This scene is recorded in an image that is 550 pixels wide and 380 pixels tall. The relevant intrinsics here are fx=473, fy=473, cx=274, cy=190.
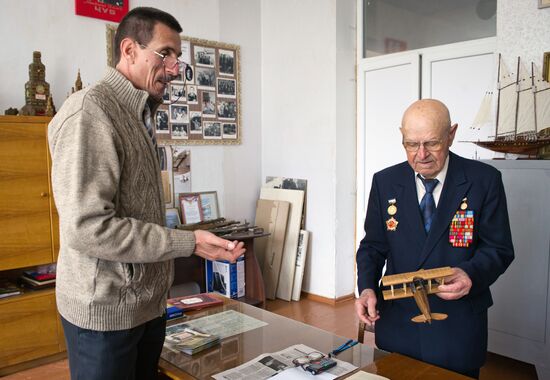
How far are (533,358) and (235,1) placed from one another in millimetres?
4004

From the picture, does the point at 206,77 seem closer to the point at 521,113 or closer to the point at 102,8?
the point at 102,8

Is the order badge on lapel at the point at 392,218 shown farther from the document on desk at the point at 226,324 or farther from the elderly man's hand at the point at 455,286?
the document on desk at the point at 226,324

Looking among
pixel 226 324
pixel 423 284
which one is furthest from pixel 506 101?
pixel 226 324

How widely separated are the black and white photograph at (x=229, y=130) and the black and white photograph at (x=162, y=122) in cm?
64

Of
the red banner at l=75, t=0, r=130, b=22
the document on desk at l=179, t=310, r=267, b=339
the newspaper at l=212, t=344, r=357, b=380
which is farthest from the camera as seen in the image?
the red banner at l=75, t=0, r=130, b=22

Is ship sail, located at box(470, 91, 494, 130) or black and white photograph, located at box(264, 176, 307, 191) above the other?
ship sail, located at box(470, 91, 494, 130)

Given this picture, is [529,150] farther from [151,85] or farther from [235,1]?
[235,1]

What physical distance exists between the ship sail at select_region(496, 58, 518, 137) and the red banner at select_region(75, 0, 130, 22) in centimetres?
305

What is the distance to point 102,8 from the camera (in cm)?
390

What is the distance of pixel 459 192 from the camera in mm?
1667

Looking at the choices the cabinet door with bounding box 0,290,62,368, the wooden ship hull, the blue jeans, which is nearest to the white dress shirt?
the blue jeans

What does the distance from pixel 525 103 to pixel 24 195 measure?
346cm

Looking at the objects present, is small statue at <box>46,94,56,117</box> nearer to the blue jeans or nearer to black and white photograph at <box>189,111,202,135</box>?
black and white photograph at <box>189,111,202,135</box>

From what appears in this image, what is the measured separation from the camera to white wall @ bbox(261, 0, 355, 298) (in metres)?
4.48
